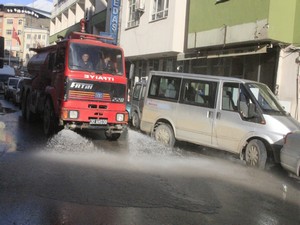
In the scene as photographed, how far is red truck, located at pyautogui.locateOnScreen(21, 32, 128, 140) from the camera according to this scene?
11.5m

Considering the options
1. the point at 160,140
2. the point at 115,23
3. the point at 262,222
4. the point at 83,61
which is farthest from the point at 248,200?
the point at 115,23

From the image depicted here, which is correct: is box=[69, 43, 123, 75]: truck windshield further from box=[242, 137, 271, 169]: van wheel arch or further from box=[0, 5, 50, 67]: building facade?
box=[0, 5, 50, 67]: building facade

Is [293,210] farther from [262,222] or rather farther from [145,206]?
[145,206]

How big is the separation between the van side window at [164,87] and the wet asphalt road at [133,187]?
5.16 ft

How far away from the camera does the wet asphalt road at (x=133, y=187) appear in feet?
18.8

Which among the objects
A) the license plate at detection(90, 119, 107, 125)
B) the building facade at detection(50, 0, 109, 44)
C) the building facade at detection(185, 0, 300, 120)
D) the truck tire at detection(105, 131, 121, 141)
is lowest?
the truck tire at detection(105, 131, 121, 141)

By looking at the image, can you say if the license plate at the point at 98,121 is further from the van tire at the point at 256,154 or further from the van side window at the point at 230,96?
the van tire at the point at 256,154

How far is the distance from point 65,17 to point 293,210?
43.9m

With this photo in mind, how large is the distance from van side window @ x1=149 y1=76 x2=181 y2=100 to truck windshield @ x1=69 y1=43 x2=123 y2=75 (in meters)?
1.08

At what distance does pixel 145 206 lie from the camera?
614 cm

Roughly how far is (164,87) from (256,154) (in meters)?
3.71

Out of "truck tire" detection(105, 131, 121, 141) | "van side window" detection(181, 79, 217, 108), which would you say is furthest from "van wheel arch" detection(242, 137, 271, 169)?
"truck tire" detection(105, 131, 121, 141)

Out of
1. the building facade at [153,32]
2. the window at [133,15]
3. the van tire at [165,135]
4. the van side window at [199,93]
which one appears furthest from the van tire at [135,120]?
the window at [133,15]

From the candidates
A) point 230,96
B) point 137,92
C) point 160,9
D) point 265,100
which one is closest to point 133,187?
point 230,96
